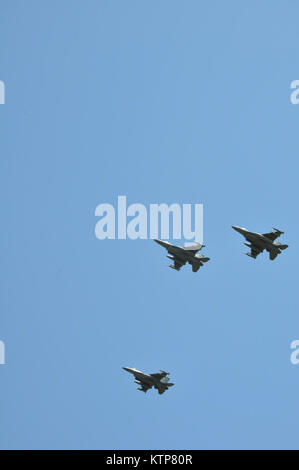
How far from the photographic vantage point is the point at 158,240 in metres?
142

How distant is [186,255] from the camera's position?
143 meters

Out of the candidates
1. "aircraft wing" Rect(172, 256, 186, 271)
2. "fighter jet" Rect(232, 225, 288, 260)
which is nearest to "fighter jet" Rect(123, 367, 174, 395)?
"aircraft wing" Rect(172, 256, 186, 271)

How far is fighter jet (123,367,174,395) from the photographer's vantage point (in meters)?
141

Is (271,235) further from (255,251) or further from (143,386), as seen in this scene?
(143,386)

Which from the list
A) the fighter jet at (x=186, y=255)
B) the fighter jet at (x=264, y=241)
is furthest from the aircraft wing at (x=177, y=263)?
the fighter jet at (x=264, y=241)

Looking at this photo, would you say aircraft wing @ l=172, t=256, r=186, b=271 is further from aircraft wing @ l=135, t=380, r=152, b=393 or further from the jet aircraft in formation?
aircraft wing @ l=135, t=380, r=152, b=393

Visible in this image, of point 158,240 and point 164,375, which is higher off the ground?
point 158,240

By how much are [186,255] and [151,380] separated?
15741mm

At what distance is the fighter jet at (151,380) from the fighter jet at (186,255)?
13.4 meters

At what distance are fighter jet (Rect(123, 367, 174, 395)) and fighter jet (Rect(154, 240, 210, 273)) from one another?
13.4 meters
